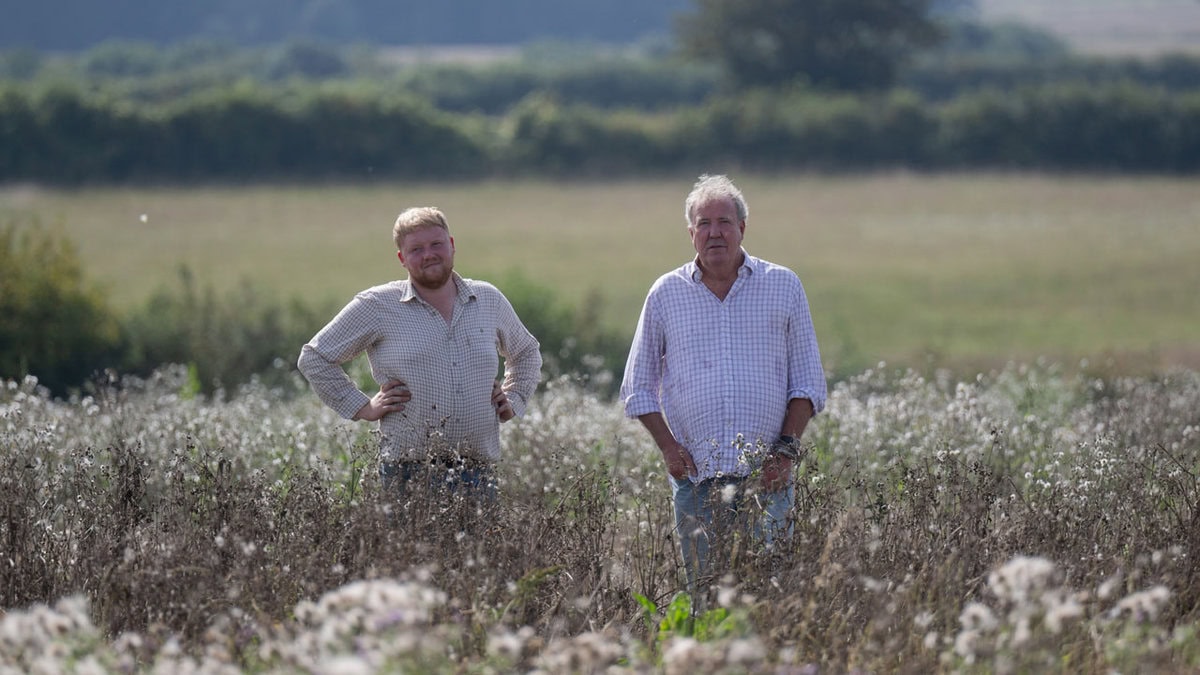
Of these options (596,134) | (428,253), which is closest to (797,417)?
(428,253)

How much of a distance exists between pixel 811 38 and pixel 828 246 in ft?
129

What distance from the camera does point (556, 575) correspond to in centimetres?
509

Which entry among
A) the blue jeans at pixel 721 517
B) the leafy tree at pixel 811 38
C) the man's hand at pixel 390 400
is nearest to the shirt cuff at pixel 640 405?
the blue jeans at pixel 721 517

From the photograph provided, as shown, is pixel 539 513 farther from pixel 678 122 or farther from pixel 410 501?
pixel 678 122

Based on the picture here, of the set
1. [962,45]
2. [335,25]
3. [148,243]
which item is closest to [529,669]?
[148,243]

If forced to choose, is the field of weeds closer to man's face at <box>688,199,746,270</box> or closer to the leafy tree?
man's face at <box>688,199,746,270</box>

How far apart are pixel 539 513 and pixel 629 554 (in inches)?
31.1

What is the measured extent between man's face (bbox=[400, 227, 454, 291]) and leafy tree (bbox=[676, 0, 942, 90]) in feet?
218

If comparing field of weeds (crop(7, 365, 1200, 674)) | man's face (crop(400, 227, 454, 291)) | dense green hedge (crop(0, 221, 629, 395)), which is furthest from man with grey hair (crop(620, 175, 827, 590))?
dense green hedge (crop(0, 221, 629, 395))

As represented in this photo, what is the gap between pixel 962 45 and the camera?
13400 cm

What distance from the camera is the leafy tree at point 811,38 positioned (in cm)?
7169

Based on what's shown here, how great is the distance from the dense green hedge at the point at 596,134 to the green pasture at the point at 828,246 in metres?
2.21

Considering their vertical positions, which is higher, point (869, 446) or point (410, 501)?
point (410, 501)

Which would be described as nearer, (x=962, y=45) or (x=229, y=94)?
(x=229, y=94)
